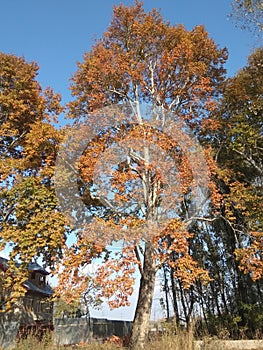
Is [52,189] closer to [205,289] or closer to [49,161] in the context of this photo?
[49,161]

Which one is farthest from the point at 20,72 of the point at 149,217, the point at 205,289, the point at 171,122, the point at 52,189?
the point at 205,289

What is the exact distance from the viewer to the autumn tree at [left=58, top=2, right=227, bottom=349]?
11.4 m

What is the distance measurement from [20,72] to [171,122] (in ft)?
23.5

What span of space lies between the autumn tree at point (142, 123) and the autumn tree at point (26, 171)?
2.78 ft

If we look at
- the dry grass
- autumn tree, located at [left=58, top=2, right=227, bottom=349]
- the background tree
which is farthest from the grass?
the background tree

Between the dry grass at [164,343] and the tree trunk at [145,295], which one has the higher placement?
the tree trunk at [145,295]

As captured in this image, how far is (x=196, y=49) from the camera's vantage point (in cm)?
1471

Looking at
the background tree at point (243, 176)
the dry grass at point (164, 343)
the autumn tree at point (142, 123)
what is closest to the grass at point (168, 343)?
the dry grass at point (164, 343)

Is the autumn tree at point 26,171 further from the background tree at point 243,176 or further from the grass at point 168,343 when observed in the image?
the background tree at point 243,176

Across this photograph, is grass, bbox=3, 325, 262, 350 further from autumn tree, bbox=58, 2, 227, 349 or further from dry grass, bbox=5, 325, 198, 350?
autumn tree, bbox=58, 2, 227, 349

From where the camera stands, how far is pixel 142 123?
13734mm

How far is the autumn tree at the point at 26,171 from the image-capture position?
11578 mm

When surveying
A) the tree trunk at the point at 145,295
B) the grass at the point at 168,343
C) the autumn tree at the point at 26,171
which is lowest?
the grass at the point at 168,343

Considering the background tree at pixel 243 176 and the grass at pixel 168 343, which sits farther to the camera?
A: the background tree at pixel 243 176
